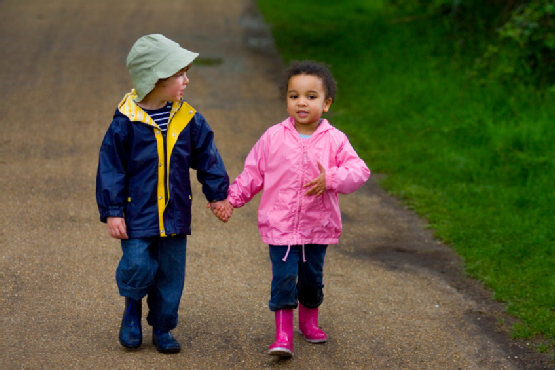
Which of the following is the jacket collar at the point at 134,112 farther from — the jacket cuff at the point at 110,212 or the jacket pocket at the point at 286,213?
the jacket pocket at the point at 286,213

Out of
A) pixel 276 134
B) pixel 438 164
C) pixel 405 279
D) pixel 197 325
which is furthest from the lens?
pixel 438 164

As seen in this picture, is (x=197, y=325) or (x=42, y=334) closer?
(x=42, y=334)

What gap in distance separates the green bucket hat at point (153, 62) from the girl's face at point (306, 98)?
56cm

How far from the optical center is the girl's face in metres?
3.61

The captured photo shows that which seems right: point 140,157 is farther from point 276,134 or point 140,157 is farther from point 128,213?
point 276,134

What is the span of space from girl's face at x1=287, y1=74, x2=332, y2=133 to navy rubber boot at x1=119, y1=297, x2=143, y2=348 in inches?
49.1

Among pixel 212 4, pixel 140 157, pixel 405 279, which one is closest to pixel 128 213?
pixel 140 157

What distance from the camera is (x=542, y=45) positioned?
27.8 feet

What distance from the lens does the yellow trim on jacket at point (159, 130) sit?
135 inches

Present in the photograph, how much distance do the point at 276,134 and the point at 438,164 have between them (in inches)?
152

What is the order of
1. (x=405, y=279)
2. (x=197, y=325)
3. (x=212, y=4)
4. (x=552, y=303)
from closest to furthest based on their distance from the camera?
(x=197, y=325) → (x=552, y=303) → (x=405, y=279) → (x=212, y=4)

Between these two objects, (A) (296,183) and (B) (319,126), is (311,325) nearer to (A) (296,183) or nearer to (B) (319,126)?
(A) (296,183)

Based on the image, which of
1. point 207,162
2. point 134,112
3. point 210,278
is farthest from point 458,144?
point 134,112

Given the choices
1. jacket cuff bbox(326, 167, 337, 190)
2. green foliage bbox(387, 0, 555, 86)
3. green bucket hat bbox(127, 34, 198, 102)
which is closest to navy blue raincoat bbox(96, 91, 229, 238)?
green bucket hat bbox(127, 34, 198, 102)
